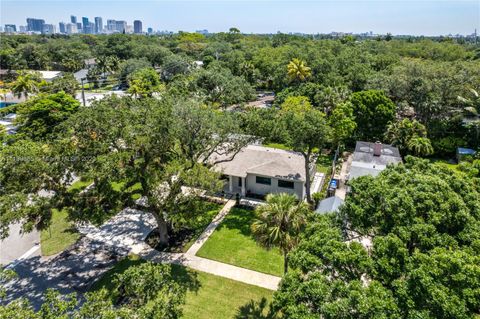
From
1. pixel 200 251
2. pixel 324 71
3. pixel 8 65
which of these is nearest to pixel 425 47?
pixel 324 71

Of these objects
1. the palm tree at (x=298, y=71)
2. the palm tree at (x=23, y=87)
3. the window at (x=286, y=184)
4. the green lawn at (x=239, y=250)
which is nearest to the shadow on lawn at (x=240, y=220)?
the green lawn at (x=239, y=250)

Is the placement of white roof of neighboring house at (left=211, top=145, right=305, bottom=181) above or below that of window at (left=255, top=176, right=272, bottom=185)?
above

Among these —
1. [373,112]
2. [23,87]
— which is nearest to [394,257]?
[373,112]

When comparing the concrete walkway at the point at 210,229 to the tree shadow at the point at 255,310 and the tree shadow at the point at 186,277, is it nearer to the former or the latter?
the tree shadow at the point at 186,277

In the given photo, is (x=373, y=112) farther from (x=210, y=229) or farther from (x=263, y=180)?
(x=210, y=229)

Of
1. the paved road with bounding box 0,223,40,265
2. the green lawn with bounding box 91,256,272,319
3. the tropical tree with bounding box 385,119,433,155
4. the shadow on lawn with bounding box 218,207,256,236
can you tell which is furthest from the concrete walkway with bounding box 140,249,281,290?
the tropical tree with bounding box 385,119,433,155

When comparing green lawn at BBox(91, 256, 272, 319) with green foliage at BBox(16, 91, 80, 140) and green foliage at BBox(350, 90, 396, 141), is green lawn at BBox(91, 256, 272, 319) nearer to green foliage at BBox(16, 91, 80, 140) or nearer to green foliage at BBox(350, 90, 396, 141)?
green foliage at BBox(16, 91, 80, 140)
